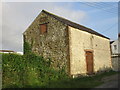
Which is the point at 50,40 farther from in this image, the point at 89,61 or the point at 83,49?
the point at 89,61

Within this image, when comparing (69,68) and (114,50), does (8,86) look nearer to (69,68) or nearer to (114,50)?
(69,68)

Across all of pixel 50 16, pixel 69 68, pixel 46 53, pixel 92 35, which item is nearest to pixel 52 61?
pixel 46 53

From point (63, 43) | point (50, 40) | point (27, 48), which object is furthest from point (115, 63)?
point (27, 48)

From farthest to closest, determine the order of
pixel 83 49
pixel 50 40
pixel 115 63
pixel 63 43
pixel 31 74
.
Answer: pixel 115 63
pixel 83 49
pixel 50 40
pixel 63 43
pixel 31 74

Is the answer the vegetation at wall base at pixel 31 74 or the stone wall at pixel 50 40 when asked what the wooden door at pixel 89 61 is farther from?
the vegetation at wall base at pixel 31 74

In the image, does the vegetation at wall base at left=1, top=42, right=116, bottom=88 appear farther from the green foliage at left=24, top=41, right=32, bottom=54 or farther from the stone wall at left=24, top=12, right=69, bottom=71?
the green foliage at left=24, top=41, right=32, bottom=54

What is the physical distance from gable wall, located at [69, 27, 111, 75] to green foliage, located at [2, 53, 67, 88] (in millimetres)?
1810

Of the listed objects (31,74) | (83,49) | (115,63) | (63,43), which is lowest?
(115,63)

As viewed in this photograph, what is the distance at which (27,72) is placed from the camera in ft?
46.1

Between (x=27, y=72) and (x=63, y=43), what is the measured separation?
4.64 meters

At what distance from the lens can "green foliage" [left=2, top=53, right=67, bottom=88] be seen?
13.4m

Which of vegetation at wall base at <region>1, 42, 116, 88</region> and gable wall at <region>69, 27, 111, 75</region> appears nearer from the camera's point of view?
vegetation at wall base at <region>1, 42, 116, 88</region>

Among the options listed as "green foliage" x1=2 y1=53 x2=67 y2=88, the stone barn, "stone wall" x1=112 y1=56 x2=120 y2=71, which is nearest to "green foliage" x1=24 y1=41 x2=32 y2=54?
the stone barn

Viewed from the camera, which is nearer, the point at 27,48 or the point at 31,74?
the point at 31,74
